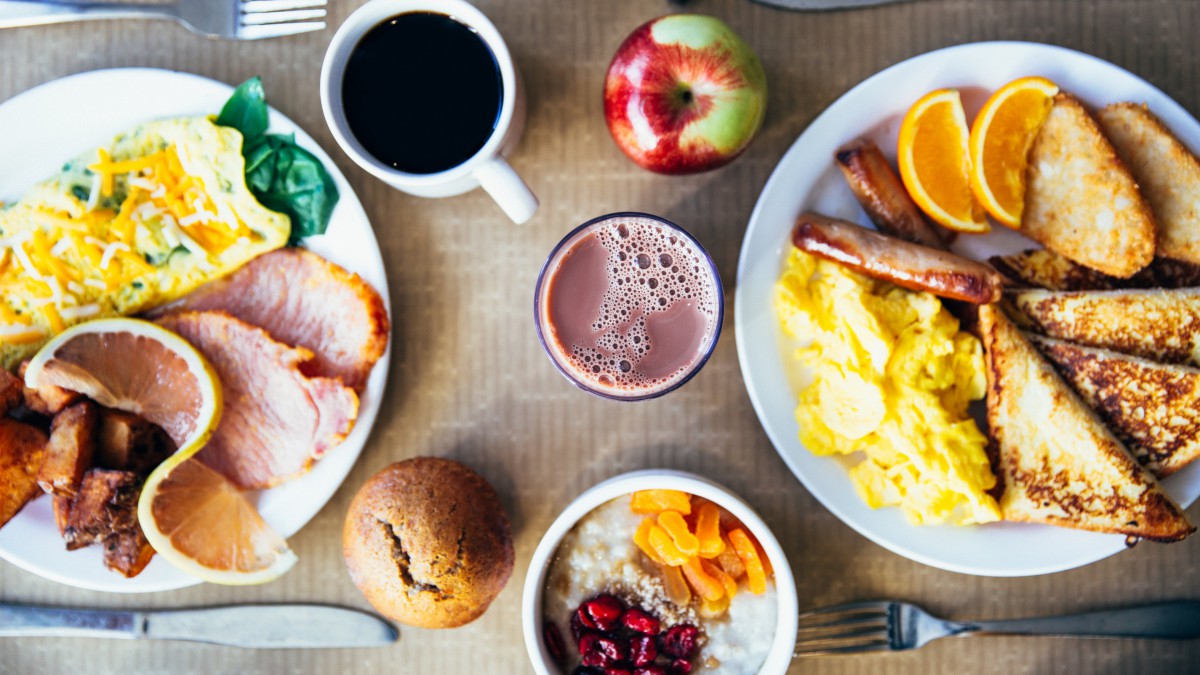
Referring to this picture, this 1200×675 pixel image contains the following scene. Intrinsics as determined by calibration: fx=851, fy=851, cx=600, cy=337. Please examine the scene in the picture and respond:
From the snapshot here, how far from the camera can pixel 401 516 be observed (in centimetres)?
131

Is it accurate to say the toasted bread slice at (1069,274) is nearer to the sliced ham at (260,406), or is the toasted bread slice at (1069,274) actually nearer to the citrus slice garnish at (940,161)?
the citrus slice garnish at (940,161)

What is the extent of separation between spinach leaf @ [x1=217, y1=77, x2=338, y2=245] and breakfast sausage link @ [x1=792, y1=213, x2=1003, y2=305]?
31.7 inches

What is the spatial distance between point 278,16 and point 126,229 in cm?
46

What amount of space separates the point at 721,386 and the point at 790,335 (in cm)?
17

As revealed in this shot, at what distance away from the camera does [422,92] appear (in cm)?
135

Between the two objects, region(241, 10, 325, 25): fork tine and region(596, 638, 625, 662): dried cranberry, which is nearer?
region(596, 638, 625, 662): dried cranberry

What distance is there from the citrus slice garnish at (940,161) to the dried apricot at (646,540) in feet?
2.25

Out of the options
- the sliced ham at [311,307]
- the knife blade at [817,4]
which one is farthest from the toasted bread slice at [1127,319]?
the sliced ham at [311,307]

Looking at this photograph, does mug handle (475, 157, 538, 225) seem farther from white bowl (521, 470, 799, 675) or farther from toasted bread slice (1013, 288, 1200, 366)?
toasted bread slice (1013, 288, 1200, 366)

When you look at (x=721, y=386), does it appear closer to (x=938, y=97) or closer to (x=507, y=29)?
(x=938, y=97)

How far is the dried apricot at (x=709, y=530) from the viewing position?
1.32 metres

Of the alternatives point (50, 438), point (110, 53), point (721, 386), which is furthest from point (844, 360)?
point (110, 53)

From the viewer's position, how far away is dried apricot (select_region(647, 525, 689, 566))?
4.32ft

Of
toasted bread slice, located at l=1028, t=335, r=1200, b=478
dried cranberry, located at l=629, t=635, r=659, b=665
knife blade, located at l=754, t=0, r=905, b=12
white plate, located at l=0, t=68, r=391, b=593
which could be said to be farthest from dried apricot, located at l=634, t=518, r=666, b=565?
knife blade, located at l=754, t=0, r=905, b=12
